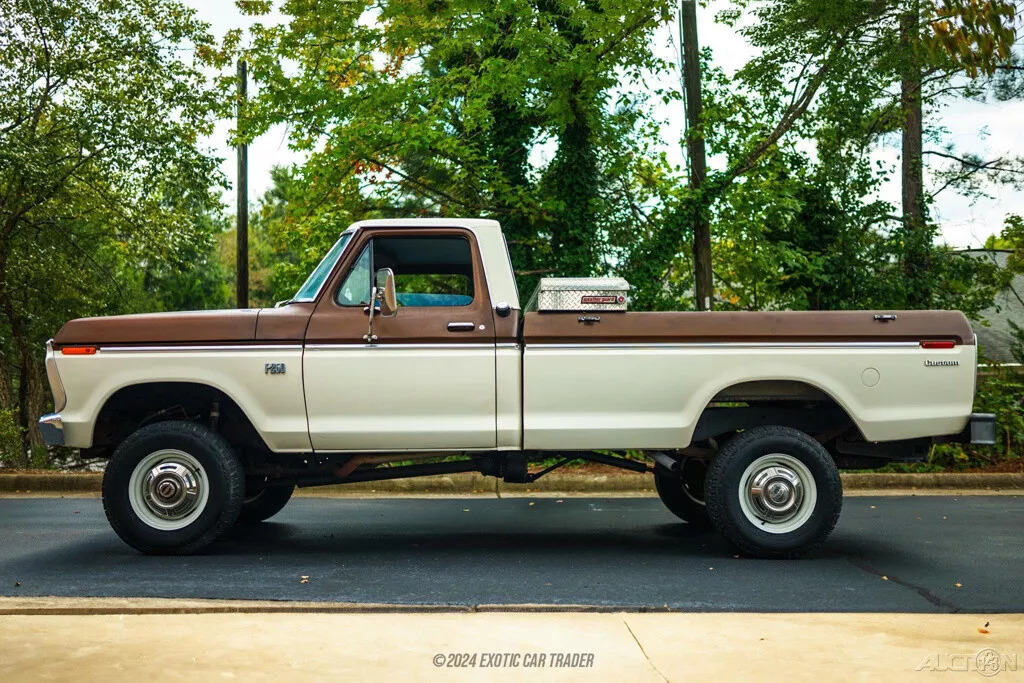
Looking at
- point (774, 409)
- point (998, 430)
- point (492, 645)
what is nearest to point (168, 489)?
point (492, 645)

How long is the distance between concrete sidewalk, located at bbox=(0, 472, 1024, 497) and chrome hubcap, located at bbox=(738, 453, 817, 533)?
14.0ft

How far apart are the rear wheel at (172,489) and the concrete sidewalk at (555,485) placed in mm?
4383

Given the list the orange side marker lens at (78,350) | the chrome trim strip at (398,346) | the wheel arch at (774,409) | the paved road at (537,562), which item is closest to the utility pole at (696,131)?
the paved road at (537,562)

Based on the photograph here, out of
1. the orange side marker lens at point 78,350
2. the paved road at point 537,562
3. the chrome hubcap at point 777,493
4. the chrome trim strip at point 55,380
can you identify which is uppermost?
the orange side marker lens at point 78,350

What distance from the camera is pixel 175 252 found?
67.8 ft

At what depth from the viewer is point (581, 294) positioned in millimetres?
7449

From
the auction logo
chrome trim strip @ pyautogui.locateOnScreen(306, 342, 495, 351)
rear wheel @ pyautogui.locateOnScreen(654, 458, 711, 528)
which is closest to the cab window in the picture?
chrome trim strip @ pyautogui.locateOnScreen(306, 342, 495, 351)

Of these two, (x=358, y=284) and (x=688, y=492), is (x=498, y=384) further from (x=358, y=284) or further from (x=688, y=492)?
(x=688, y=492)

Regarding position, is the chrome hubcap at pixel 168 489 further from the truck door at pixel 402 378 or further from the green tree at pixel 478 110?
the green tree at pixel 478 110

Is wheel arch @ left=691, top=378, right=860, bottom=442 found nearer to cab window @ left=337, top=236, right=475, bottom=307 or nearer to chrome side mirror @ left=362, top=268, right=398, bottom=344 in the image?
cab window @ left=337, top=236, right=475, bottom=307

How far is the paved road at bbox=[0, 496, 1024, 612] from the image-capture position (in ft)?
20.7

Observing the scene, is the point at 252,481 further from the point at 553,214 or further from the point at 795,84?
the point at 795,84

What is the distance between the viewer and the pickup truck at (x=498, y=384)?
24.5 feet

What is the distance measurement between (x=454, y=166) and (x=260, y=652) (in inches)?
486
